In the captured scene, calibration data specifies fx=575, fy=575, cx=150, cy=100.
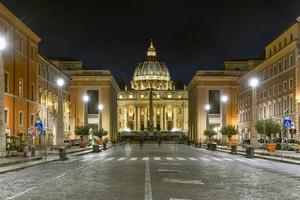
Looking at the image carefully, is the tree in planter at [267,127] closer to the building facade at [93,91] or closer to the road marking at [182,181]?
the road marking at [182,181]

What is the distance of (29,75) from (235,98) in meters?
72.4

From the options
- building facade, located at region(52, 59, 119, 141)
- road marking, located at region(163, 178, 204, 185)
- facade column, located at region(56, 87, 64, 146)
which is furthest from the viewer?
building facade, located at region(52, 59, 119, 141)

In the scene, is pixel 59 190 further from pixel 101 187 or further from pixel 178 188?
pixel 178 188

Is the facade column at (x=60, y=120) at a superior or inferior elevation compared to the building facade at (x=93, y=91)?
inferior

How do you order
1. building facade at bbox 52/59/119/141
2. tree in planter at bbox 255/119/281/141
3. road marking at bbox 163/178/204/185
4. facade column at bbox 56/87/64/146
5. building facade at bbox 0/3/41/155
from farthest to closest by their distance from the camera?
building facade at bbox 52/59/119/141 < tree in planter at bbox 255/119/281/141 < building facade at bbox 0/3/41/155 < facade column at bbox 56/87/64/146 < road marking at bbox 163/178/204/185

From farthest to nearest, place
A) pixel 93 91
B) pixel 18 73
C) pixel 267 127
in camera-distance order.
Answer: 1. pixel 93 91
2. pixel 18 73
3. pixel 267 127

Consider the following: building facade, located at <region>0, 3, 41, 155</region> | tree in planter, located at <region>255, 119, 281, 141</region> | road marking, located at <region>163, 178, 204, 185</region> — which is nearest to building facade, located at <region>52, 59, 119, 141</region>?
building facade, located at <region>0, 3, 41, 155</region>

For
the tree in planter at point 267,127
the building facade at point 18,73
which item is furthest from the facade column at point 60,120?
the tree in planter at point 267,127

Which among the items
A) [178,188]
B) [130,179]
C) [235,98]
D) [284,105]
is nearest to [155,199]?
[178,188]

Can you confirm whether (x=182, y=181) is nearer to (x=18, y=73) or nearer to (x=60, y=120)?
(x=60, y=120)

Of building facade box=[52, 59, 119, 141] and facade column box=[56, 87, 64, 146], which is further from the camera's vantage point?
building facade box=[52, 59, 119, 141]

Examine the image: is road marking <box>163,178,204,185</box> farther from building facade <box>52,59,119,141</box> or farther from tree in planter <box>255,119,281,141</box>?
building facade <box>52,59,119,141</box>

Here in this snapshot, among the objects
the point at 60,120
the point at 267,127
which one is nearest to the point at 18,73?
the point at 60,120

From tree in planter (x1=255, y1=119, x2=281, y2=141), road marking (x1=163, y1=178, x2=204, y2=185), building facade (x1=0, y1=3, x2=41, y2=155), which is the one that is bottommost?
road marking (x1=163, y1=178, x2=204, y2=185)
